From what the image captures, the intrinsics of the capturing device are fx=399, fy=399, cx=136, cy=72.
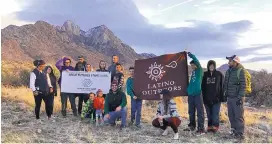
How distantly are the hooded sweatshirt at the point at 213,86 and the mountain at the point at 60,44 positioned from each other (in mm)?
53905

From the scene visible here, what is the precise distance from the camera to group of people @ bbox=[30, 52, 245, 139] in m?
10.3

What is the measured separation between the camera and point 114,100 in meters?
11.6

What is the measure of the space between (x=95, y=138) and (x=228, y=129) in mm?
4155

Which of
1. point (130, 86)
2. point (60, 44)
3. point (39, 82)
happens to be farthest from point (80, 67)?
point (60, 44)

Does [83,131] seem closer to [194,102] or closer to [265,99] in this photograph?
[194,102]

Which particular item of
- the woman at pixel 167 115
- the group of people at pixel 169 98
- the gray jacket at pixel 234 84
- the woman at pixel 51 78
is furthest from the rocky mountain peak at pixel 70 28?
the gray jacket at pixel 234 84

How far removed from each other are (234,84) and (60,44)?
237 feet

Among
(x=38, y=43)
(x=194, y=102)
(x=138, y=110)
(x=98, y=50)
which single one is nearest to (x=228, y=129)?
(x=194, y=102)

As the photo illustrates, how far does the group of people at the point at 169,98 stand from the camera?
1031cm

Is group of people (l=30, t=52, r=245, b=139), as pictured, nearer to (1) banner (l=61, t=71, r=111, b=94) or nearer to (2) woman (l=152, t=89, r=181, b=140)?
(2) woman (l=152, t=89, r=181, b=140)

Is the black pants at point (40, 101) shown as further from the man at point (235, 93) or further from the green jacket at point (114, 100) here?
the man at point (235, 93)

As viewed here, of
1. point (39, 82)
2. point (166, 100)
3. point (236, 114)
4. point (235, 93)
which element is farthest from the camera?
point (39, 82)

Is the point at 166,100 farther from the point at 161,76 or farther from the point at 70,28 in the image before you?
the point at 70,28

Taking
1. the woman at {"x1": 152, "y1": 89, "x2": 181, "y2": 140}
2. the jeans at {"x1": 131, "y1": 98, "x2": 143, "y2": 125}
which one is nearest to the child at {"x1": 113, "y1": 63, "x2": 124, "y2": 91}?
the jeans at {"x1": 131, "y1": 98, "x2": 143, "y2": 125}
